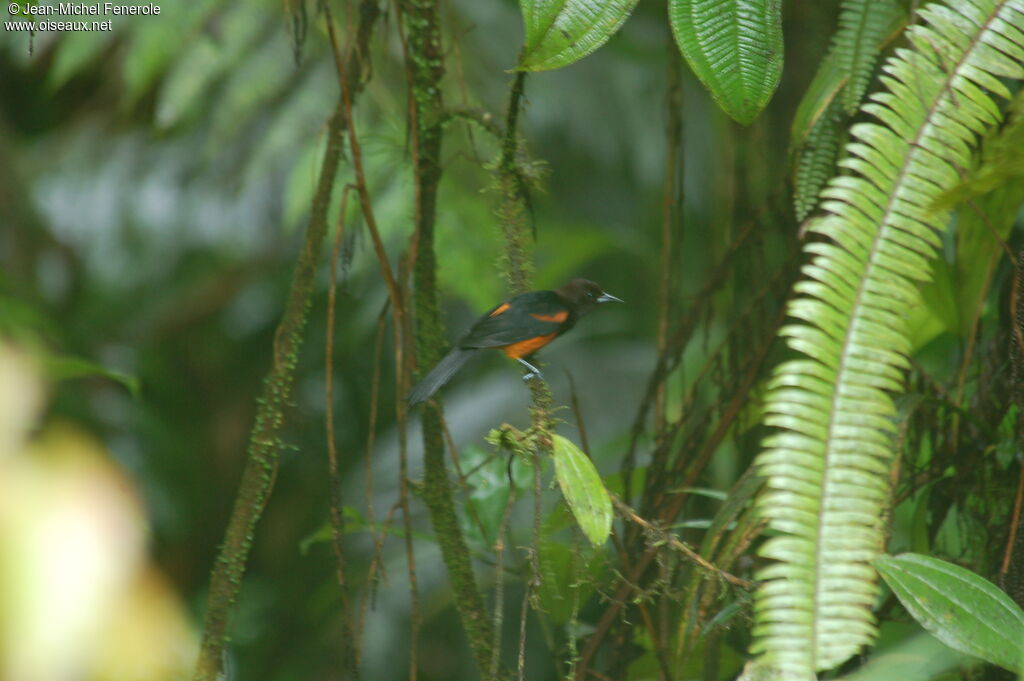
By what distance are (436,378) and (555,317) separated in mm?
185

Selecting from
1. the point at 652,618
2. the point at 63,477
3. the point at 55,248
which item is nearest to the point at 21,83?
the point at 55,248

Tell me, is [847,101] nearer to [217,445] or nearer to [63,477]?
[63,477]

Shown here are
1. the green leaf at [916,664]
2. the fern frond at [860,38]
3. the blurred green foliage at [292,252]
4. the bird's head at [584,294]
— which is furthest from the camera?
the blurred green foliage at [292,252]

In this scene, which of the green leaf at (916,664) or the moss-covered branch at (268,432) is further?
A: the moss-covered branch at (268,432)

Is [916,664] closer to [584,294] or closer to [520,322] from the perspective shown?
[520,322]

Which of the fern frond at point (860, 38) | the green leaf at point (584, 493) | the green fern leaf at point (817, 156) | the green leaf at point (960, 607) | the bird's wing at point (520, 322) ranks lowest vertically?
the green leaf at point (960, 607)

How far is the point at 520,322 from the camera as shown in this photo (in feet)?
3.86

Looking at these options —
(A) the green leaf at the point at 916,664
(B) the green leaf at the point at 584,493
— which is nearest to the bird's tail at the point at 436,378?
(B) the green leaf at the point at 584,493

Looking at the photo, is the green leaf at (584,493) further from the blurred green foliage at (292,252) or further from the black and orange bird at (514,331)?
the blurred green foliage at (292,252)

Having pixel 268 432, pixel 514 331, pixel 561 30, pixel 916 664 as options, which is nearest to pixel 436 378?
pixel 514 331

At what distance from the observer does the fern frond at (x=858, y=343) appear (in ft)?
2.11

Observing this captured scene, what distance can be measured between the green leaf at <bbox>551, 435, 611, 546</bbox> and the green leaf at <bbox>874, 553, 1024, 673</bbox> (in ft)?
0.78

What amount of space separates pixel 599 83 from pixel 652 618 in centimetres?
203

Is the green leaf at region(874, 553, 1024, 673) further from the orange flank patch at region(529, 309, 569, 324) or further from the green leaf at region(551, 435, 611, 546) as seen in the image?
the orange flank patch at region(529, 309, 569, 324)
